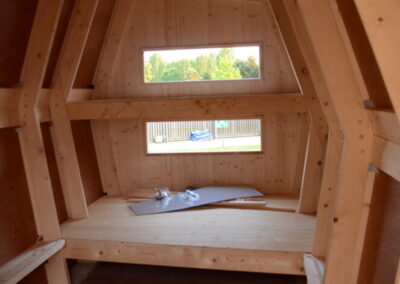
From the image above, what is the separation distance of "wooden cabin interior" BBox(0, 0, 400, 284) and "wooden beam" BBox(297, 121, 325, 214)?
12 mm

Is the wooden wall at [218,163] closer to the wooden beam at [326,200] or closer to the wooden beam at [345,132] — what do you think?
the wooden beam at [326,200]

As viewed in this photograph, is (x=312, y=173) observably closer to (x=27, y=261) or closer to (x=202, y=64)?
(x=202, y=64)

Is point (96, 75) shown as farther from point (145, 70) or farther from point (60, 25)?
point (60, 25)

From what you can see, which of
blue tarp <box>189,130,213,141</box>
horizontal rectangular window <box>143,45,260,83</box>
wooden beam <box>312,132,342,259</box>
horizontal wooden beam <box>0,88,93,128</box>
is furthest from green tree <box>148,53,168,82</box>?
wooden beam <box>312,132,342,259</box>

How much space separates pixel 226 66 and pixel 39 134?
1.92 metres

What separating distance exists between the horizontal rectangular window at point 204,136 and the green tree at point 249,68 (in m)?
0.49

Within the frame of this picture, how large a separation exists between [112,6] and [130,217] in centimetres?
205

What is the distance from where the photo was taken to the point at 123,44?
3604 mm

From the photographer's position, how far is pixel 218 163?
3816 mm

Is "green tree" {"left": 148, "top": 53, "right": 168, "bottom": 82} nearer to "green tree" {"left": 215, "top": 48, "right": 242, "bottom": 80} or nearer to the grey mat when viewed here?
"green tree" {"left": 215, "top": 48, "right": 242, "bottom": 80}

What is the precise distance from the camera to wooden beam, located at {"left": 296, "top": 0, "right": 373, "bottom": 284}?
1.44 m

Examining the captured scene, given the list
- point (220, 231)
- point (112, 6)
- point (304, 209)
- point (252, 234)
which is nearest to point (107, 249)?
point (220, 231)

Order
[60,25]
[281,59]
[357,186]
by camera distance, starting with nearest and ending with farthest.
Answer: [357,186], [60,25], [281,59]

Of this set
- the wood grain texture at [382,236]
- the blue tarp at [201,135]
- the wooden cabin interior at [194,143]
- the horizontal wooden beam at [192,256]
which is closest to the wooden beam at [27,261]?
the wooden cabin interior at [194,143]
